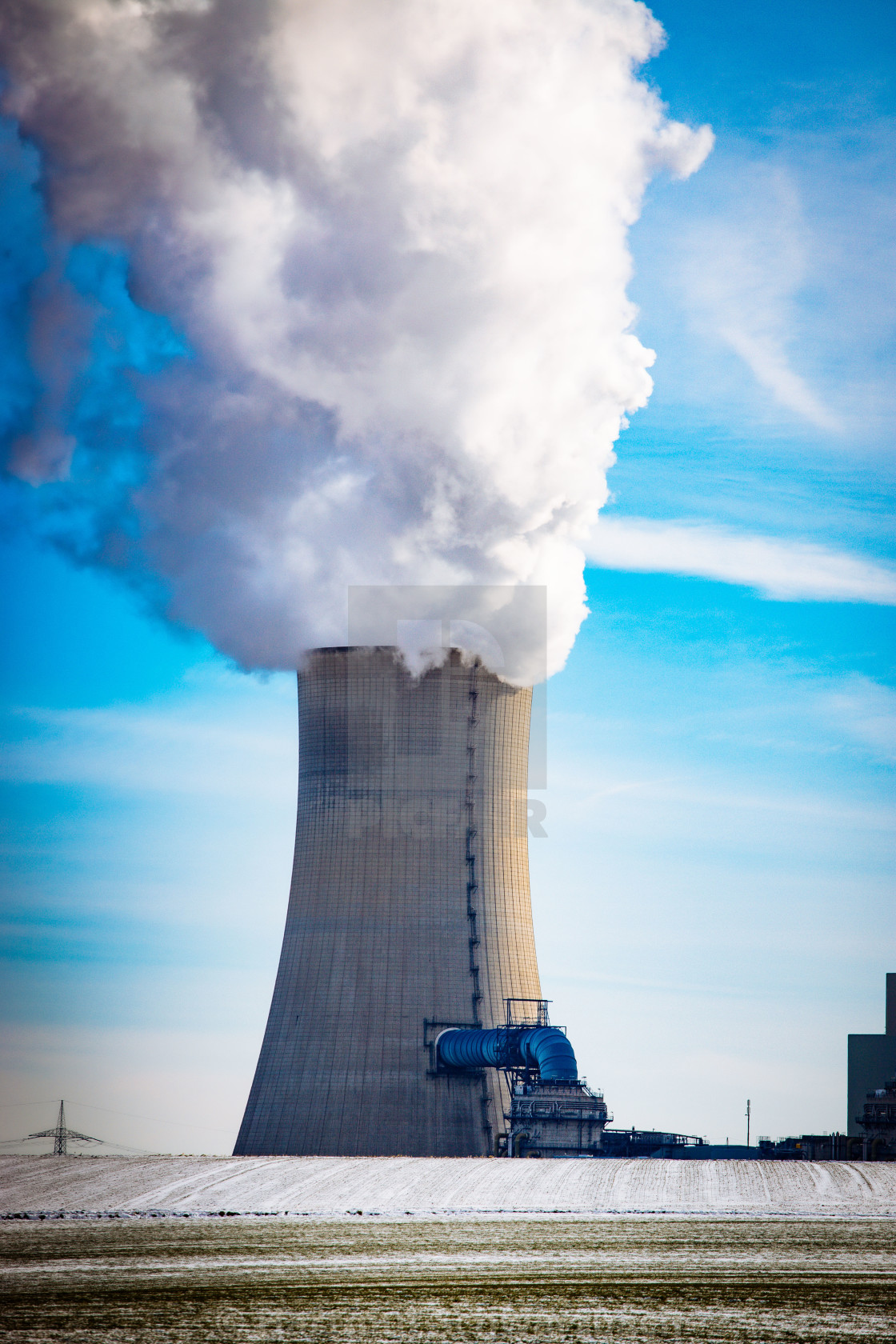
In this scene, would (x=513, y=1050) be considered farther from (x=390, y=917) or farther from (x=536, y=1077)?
(x=390, y=917)

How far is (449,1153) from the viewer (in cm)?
2552

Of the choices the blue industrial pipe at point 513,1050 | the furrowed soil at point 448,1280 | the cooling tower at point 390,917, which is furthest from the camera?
the blue industrial pipe at point 513,1050

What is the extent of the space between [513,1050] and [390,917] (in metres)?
2.87

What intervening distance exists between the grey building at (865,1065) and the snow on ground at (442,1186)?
26100 millimetres

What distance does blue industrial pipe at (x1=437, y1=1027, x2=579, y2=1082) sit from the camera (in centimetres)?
2475

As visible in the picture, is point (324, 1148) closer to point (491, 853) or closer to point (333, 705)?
point (491, 853)

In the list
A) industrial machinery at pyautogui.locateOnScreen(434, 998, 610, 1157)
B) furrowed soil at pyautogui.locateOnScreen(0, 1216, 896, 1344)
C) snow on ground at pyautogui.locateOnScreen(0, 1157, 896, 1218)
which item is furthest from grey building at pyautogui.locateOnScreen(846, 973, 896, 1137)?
furrowed soil at pyautogui.locateOnScreen(0, 1216, 896, 1344)

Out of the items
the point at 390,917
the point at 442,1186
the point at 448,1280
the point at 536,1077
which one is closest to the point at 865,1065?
the point at 536,1077

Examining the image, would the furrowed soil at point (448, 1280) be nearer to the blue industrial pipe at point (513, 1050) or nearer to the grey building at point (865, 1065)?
the blue industrial pipe at point (513, 1050)

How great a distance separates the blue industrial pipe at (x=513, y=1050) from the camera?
2475cm

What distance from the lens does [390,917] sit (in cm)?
2477

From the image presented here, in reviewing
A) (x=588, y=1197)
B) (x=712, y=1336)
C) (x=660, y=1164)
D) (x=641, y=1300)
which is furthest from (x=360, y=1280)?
(x=660, y=1164)

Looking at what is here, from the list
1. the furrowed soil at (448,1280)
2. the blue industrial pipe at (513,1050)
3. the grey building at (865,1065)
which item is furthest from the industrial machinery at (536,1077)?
the grey building at (865,1065)

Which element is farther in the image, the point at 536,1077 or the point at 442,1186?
the point at 536,1077
